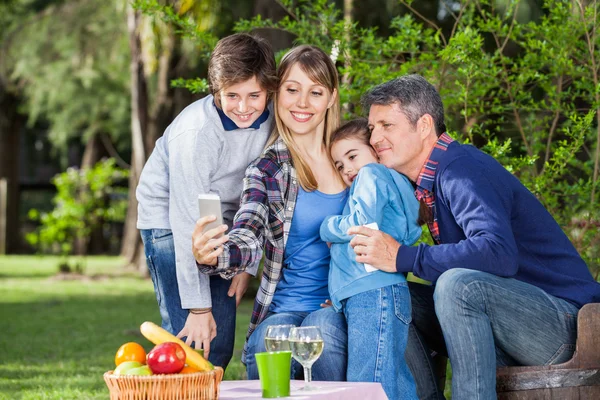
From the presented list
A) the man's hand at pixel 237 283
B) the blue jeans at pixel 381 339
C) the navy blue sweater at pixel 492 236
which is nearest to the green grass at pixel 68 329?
the man's hand at pixel 237 283

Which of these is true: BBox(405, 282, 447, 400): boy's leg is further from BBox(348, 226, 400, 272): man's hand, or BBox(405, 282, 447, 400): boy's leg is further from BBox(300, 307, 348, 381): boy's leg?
BBox(348, 226, 400, 272): man's hand

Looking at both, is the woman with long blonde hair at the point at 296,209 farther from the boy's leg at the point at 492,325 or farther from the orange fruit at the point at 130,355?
the orange fruit at the point at 130,355

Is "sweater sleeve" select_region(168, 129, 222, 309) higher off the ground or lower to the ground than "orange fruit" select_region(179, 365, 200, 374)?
higher

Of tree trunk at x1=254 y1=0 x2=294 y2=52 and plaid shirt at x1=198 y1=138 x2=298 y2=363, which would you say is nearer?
plaid shirt at x1=198 y1=138 x2=298 y2=363

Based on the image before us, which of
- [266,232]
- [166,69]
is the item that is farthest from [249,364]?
[166,69]

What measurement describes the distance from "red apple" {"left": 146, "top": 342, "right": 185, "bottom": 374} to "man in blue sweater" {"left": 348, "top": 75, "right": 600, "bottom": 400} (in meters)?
1.00

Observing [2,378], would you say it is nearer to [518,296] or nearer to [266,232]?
[266,232]

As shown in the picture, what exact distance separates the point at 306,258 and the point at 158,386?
4.30 ft

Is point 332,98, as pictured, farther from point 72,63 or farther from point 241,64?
point 72,63

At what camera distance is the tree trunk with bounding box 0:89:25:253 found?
74.3ft

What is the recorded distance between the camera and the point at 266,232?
3.47m

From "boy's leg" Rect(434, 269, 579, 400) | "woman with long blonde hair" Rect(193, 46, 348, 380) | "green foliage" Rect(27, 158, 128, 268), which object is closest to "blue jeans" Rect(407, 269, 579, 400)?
"boy's leg" Rect(434, 269, 579, 400)

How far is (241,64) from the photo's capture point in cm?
347

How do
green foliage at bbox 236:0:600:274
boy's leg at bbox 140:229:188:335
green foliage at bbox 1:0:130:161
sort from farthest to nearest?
1. green foliage at bbox 1:0:130:161
2. green foliage at bbox 236:0:600:274
3. boy's leg at bbox 140:229:188:335
